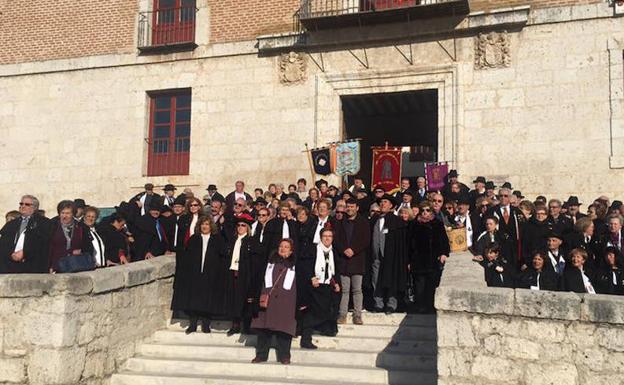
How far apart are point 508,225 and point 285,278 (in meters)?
3.36

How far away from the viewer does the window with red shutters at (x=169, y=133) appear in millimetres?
13789

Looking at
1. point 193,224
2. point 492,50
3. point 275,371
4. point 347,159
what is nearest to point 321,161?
point 347,159

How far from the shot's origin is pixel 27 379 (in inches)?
233

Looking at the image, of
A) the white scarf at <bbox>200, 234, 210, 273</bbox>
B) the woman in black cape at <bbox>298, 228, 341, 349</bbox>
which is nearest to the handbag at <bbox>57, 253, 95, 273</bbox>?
the white scarf at <bbox>200, 234, 210, 273</bbox>

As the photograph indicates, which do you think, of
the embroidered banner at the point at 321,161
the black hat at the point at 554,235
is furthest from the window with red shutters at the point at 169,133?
the black hat at the point at 554,235

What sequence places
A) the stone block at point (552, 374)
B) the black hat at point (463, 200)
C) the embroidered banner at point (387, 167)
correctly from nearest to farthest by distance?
the stone block at point (552, 374)
the black hat at point (463, 200)
the embroidered banner at point (387, 167)

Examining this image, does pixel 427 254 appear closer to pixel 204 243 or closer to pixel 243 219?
pixel 243 219

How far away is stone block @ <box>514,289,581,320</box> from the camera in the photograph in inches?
195

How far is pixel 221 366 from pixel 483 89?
7.82m

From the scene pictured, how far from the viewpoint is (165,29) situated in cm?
1420

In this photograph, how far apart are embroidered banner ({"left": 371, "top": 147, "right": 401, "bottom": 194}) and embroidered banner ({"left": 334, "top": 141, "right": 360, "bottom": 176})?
40cm

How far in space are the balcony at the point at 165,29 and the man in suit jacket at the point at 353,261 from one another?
Answer: 27.4 feet

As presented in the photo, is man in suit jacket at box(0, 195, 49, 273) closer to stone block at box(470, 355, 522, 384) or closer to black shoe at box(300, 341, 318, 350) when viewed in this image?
black shoe at box(300, 341, 318, 350)

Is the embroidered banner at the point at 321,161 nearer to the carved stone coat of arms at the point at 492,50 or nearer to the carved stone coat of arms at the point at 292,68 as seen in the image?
the carved stone coat of arms at the point at 292,68
